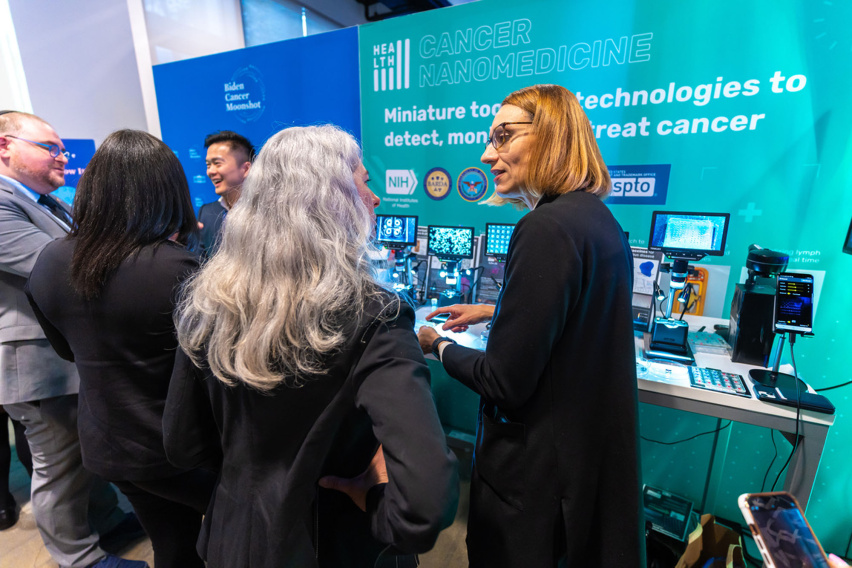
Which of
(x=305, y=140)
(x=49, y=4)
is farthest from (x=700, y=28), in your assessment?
(x=49, y=4)

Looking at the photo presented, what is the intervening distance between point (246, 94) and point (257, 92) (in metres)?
0.14

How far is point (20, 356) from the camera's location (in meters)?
1.68

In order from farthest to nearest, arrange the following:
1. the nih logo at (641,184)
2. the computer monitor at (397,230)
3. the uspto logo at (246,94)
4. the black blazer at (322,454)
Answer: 1. the uspto logo at (246,94)
2. the computer monitor at (397,230)
3. the nih logo at (641,184)
4. the black blazer at (322,454)

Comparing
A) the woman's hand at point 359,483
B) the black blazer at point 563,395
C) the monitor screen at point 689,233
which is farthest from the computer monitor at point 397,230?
the woman's hand at point 359,483

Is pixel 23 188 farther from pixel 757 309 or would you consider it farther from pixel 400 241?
pixel 757 309

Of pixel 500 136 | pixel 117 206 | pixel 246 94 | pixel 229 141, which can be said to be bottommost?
pixel 117 206

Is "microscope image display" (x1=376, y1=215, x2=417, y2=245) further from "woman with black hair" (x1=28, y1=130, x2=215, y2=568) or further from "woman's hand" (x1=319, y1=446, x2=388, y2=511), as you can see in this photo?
"woman's hand" (x1=319, y1=446, x2=388, y2=511)

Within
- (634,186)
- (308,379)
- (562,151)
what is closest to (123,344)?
(308,379)

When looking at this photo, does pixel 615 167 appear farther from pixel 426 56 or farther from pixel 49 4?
pixel 49 4

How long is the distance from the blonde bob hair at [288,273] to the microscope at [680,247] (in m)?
1.52

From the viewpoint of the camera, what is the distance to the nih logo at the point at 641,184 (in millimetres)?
2312

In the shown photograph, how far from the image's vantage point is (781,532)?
86 cm

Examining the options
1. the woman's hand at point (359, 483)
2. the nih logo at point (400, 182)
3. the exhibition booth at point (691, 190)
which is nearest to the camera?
the woman's hand at point (359, 483)

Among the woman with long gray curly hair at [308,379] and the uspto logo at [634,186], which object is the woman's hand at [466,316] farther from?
the uspto logo at [634,186]
